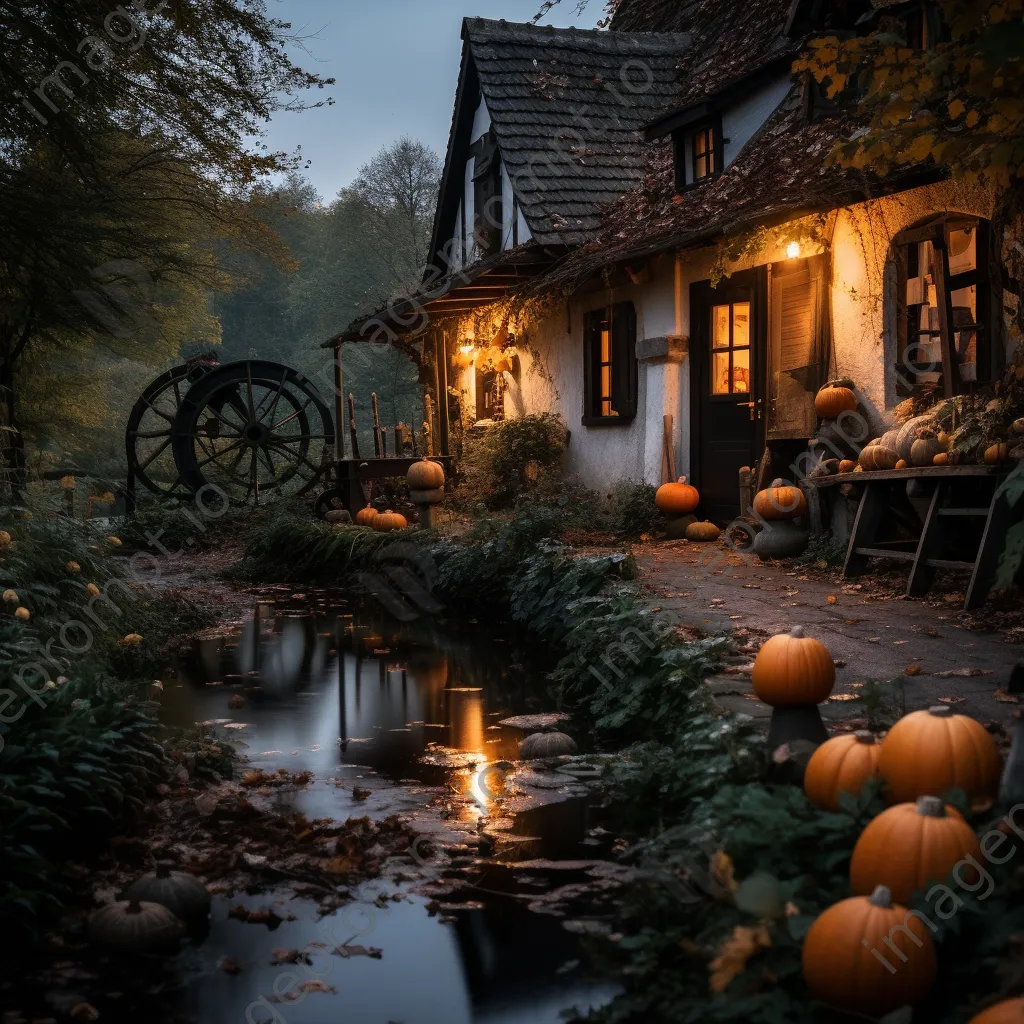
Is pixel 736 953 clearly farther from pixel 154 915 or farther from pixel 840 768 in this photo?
pixel 154 915

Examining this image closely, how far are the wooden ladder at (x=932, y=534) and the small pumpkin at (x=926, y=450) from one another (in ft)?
0.56

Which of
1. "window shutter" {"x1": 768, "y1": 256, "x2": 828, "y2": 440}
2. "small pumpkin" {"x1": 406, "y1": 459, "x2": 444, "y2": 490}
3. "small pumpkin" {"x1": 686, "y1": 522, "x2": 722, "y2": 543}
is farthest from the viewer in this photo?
"small pumpkin" {"x1": 406, "y1": 459, "x2": 444, "y2": 490}

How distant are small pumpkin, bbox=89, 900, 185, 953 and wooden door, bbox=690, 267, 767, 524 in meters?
8.79

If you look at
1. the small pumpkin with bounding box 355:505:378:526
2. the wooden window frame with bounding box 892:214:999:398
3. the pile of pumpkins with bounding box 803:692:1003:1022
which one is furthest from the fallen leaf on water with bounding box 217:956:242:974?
the small pumpkin with bounding box 355:505:378:526

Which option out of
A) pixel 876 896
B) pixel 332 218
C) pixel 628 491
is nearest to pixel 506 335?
pixel 628 491

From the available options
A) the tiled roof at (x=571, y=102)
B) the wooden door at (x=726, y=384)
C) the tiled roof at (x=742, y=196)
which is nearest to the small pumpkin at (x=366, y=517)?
the tiled roof at (x=742, y=196)

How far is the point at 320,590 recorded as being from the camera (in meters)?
13.0

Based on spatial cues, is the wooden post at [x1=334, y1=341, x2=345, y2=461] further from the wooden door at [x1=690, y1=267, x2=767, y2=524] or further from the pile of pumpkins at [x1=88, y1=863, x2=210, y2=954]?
the pile of pumpkins at [x1=88, y1=863, x2=210, y2=954]

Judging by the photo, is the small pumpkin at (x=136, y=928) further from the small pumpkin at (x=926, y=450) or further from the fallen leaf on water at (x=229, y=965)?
the small pumpkin at (x=926, y=450)

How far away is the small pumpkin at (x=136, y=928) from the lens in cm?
335

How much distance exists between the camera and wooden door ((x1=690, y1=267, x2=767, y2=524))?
36.6 feet

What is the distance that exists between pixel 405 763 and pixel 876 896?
3365 millimetres

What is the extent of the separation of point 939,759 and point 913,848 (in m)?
0.42

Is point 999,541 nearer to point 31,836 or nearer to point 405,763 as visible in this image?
point 405,763
